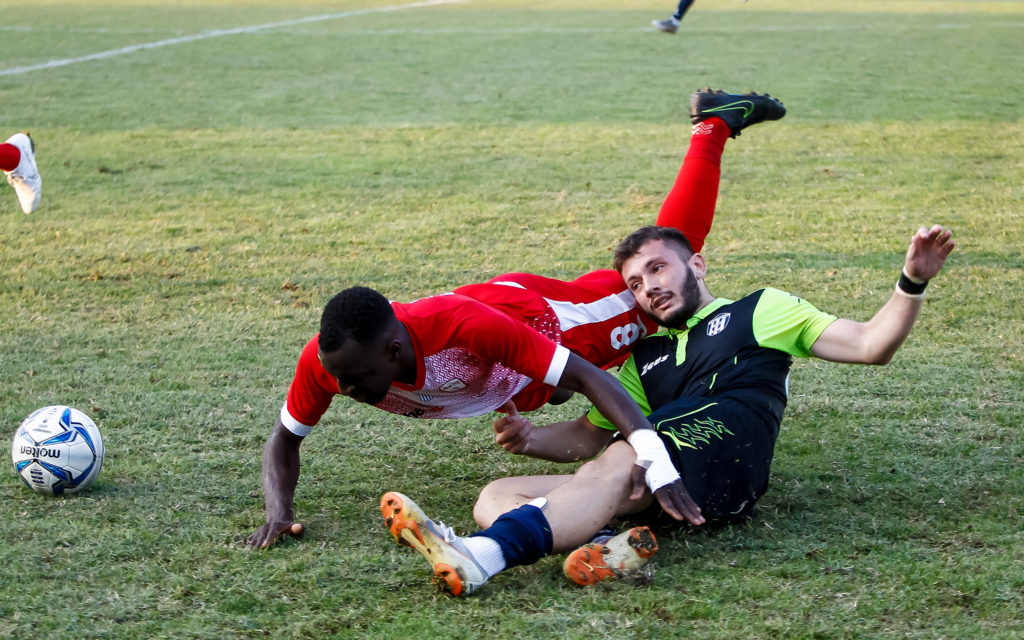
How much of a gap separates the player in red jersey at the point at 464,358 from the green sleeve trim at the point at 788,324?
622 millimetres

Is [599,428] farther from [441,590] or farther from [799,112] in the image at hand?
[799,112]

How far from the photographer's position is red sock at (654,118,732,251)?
498 centimetres

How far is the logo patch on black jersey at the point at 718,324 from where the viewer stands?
3801 mm

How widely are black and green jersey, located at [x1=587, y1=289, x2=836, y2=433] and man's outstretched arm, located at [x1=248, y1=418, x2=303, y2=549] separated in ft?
3.66

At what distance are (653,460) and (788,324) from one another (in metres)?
0.79

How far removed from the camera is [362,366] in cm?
313

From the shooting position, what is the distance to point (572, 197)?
28.1ft

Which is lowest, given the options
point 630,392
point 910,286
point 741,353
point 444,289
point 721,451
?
point 444,289

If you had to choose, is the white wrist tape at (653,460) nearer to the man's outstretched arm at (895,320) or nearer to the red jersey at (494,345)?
the red jersey at (494,345)

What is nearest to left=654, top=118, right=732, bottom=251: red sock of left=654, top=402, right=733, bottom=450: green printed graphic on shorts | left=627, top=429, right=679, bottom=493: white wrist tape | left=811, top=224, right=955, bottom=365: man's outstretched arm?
left=811, top=224, right=955, bottom=365: man's outstretched arm

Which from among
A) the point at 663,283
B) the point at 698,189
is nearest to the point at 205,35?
the point at 698,189

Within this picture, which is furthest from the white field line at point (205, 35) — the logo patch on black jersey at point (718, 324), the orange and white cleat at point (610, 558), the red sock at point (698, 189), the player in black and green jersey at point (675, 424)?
the orange and white cleat at point (610, 558)

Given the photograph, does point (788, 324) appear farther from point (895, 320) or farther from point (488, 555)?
point (488, 555)

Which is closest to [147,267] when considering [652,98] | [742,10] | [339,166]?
[339,166]
